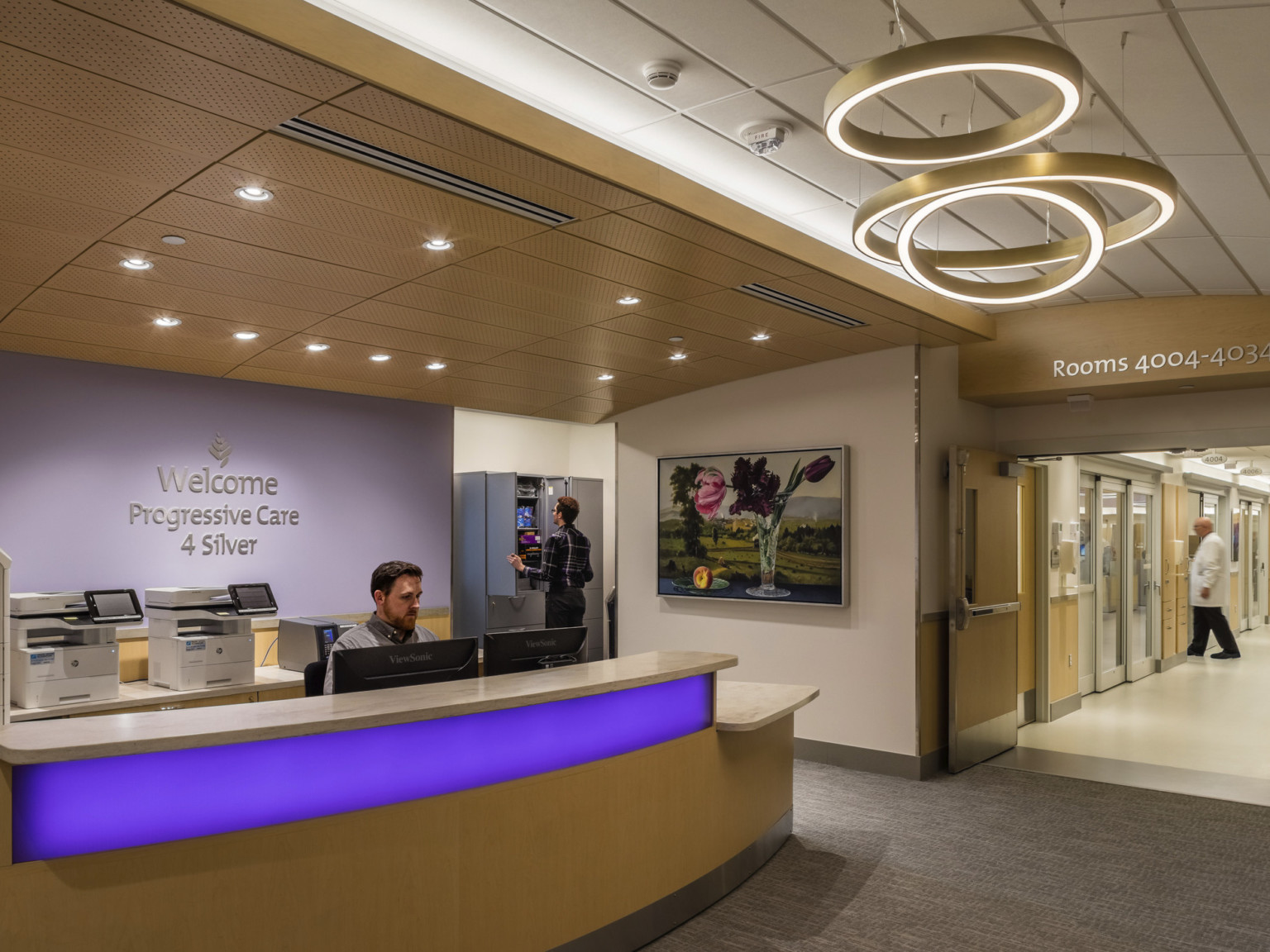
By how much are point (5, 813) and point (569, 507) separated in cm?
556

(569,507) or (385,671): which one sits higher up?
(569,507)

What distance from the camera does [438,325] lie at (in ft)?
18.5

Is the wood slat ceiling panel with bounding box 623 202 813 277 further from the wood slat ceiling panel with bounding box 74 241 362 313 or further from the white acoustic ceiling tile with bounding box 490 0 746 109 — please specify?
the wood slat ceiling panel with bounding box 74 241 362 313

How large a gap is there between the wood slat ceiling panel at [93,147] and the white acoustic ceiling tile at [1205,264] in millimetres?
4801

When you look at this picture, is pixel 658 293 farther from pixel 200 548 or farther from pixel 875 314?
pixel 200 548

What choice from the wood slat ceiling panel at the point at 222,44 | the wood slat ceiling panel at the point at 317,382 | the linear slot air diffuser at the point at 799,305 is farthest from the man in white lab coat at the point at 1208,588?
the wood slat ceiling panel at the point at 222,44

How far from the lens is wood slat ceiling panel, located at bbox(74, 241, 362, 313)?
4202mm

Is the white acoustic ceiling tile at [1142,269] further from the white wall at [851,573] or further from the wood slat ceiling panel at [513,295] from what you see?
the wood slat ceiling panel at [513,295]

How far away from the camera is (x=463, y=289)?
4.93m

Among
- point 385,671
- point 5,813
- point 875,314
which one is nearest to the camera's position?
point 5,813

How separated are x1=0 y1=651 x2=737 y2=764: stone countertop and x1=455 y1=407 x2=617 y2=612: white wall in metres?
6.86

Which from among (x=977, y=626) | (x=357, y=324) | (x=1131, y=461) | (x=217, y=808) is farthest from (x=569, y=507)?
(x=1131, y=461)

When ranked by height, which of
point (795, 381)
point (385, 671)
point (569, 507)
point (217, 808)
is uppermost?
point (795, 381)

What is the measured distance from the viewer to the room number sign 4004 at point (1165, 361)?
6.06 metres
